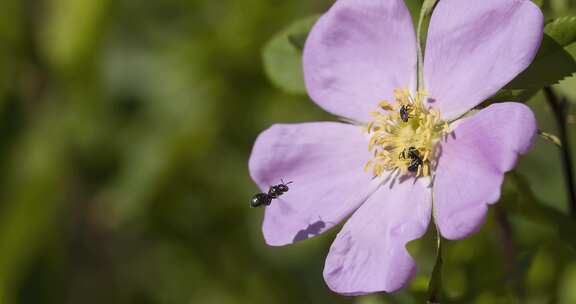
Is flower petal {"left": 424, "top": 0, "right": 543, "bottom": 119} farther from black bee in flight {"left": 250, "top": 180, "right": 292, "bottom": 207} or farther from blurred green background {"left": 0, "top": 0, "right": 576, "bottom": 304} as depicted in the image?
blurred green background {"left": 0, "top": 0, "right": 576, "bottom": 304}

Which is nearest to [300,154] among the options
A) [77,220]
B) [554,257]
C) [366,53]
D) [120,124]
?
[366,53]

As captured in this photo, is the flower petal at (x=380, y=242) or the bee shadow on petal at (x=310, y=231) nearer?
the flower petal at (x=380, y=242)

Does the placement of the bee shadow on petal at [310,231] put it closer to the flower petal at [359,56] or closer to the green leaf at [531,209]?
the flower petal at [359,56]

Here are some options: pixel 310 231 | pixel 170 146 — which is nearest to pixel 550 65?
pixel 310 231

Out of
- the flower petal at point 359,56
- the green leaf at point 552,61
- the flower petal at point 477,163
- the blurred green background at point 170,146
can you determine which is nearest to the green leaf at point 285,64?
the flower petal at point 359,56

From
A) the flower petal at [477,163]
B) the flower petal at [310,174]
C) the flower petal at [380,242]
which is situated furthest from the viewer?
the flower petal at [310,174]

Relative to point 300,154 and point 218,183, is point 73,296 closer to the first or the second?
point 218,183

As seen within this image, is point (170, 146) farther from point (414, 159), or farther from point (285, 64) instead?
point (414, 159)

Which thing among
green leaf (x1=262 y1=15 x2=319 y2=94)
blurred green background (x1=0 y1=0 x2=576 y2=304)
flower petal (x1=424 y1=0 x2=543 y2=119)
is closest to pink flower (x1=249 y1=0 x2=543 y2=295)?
flower petal (x1=424 y1=0 x2=543 y2=119)
